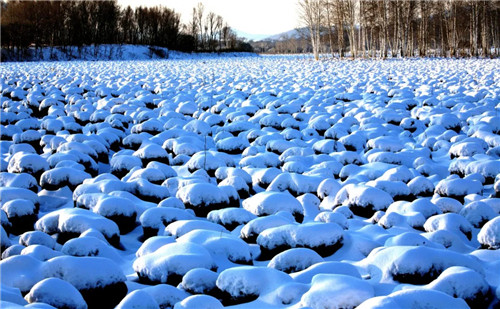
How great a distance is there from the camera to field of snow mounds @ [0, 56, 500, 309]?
6.72ft

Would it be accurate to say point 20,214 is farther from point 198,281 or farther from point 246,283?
point 246,283

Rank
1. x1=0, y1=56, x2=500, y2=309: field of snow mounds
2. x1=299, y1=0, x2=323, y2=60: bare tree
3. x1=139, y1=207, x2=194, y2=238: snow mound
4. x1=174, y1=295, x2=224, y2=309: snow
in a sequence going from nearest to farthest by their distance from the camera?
x1=174, y1=295, x2=224, y2=309: snow < x1=0, y1=56, x2=500, y2=309: field of snow mounds < x1=139, y1=207, x2=194, y2=238: snow mound < x1=299, y1=0, x2=323, y2=60: bare tree

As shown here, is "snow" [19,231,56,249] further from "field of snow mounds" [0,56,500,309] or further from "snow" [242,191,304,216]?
"snow" [242,191,304,216]

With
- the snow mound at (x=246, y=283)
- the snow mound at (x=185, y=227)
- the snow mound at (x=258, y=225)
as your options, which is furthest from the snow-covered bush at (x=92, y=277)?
the snow mound at (x=258, y=225)

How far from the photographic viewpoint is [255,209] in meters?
3.13

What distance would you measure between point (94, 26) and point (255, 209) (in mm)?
37753

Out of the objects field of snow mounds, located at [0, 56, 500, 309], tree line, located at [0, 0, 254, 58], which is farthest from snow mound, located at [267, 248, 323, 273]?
tree line, located at [0, 0, 254, 58]

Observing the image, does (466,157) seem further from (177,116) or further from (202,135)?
(177,116)

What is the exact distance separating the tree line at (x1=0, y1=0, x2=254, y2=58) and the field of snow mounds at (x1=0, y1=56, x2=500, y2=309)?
2687 centimetres

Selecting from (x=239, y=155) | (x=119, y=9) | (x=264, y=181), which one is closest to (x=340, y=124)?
(x=239, y=155)

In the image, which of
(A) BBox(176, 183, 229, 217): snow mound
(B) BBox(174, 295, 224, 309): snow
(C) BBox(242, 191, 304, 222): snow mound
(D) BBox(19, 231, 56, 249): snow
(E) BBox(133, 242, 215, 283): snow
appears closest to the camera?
(B) BBox(174, 295, 224, 309): snow

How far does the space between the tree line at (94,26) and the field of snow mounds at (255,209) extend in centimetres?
2687

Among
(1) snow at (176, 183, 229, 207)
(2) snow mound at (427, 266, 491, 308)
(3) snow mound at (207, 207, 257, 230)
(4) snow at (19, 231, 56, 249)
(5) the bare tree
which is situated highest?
(5) the bare tree

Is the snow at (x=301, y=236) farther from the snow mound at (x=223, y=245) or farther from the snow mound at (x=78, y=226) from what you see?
the snow mound at (x=78, y=226)
